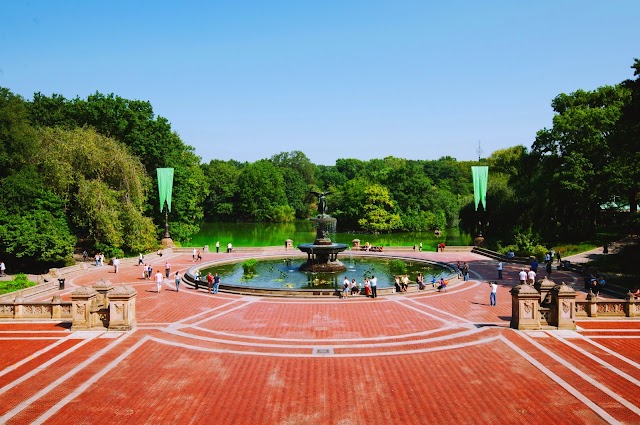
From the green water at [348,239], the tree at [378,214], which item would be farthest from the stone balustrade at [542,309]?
the tree at [378,214]

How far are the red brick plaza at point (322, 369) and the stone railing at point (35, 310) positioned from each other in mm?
929

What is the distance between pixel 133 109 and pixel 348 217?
4598cm

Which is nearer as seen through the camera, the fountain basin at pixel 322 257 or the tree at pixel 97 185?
the fountain basin at pixel 322 257

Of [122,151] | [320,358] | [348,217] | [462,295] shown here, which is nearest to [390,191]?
[348,217]

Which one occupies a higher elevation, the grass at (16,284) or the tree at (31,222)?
the tree at (31,222)

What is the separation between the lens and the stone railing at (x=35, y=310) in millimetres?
21859

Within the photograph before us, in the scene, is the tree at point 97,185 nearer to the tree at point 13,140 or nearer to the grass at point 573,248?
the tree at point 13,140

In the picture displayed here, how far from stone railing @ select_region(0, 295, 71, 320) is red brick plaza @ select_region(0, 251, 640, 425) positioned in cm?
93

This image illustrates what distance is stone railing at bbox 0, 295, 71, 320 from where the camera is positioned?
2186 cm

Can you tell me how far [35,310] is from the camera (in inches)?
868

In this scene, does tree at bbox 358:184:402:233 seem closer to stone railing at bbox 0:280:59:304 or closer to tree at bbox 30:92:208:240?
tree at bbox 30:92:208:240

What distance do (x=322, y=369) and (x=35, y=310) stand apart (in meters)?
14.4

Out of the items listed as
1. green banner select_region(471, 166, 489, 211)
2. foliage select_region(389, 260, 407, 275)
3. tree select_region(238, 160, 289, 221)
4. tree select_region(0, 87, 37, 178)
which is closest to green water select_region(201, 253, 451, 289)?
foliage select_region(389, 260, 407, 275)

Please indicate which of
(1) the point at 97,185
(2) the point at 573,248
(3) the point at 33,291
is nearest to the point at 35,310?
(3) the point at 33,291
